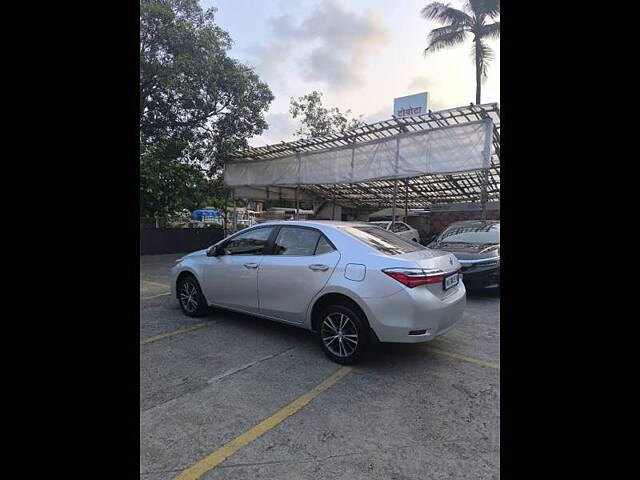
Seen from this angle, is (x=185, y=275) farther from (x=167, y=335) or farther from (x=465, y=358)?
(x=465, y=358)

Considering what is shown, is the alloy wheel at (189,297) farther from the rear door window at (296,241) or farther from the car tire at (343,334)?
the car tire at (343,334)

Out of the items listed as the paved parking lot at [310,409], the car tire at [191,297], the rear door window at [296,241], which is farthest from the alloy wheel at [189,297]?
the rear door window at [296,241]

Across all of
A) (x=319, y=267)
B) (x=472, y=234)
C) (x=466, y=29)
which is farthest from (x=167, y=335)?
(x=466, y=29)

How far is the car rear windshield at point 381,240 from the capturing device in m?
3.88

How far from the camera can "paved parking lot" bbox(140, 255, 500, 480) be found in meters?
2.30

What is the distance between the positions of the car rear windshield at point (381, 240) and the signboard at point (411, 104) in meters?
6.97

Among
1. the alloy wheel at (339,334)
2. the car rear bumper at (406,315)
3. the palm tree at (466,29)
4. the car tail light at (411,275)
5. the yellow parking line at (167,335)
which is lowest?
the yellow parking line at (167,335)

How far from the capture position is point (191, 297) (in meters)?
5.32

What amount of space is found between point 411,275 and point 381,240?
791 millimetres

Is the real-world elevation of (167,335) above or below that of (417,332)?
below

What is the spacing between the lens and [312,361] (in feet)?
12.5

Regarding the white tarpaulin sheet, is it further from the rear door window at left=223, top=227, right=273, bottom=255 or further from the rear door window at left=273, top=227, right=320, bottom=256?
the rear door window at left=223, top=227, right=273, bottom=255
